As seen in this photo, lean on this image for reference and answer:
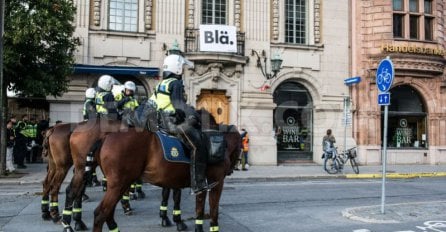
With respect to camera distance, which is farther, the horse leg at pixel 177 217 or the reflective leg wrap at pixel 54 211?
the reflective leg wrap at pixel 54 211

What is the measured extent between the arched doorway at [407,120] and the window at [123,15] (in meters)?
14.1

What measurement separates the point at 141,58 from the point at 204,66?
2.96 m

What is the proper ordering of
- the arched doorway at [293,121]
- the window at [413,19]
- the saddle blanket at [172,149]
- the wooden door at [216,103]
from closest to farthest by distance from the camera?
the saddle blanket at [172,149] < the wooden door at [216,103] < the arched doorway at [293,121] < the window at [413,19]

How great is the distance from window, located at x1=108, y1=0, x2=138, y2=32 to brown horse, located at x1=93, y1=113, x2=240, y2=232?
1512 centimetres

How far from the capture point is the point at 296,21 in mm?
23188

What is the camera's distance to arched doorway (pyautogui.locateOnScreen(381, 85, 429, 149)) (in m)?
24.0

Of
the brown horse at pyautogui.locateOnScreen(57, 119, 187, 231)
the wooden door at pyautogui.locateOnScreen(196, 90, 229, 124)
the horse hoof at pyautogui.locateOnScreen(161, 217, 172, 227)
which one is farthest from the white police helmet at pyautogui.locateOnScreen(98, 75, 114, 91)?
the wooden door at pyautogui.locateOnScreen(196, 90, 229, 124)

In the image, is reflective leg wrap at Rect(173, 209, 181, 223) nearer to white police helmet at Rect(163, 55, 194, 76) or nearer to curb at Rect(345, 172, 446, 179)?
white police helmet at Rect(163, 55, 194, 76)

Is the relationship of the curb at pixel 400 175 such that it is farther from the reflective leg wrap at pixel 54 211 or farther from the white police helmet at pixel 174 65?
the white police helmet at pixel 174 65

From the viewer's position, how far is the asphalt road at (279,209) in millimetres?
7934

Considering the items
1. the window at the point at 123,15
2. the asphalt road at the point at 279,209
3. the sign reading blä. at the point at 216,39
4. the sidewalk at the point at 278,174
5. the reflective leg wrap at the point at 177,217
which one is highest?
the window at the point at 123,15

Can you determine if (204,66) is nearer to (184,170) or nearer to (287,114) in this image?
(287,114)

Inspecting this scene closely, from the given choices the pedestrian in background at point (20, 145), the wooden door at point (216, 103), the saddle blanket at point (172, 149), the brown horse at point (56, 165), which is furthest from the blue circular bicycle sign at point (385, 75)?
the pedestrian in background at point (20, 145)

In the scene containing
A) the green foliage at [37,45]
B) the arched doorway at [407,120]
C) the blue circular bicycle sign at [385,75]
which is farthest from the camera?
the arched doorway at [407,120]
